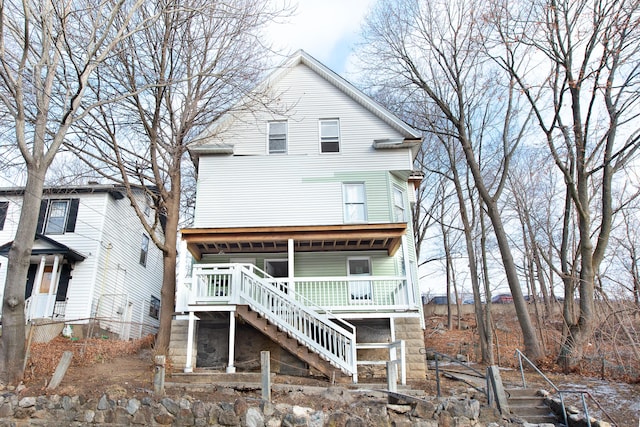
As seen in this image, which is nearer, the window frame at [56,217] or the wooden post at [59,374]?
the wooden post at [59,374]

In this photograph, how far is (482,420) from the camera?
8.36 m

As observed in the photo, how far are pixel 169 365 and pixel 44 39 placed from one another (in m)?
8.49

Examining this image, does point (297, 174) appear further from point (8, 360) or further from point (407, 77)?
point (8, 360)

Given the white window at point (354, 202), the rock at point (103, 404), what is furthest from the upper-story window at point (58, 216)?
the rock at point (103, 404)

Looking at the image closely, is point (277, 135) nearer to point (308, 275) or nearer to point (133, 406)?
point (308, 275)

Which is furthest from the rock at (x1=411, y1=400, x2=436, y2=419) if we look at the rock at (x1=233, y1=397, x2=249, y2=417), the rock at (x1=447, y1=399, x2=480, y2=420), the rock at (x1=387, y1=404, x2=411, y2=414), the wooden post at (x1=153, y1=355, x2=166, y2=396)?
the wooden post at (x1=153, y1=355, x2=166, y2=396)

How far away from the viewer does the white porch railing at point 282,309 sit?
10.6 metres

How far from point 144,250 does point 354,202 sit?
43.1 feet

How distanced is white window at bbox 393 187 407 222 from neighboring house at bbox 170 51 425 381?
0.15 feet

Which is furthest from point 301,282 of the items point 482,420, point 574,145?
point 574,145

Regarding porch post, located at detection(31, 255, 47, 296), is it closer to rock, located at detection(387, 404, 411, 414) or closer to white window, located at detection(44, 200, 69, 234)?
white window, located at detection(44, 200, 69, 234)

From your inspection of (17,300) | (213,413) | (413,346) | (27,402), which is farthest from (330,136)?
(27,402)

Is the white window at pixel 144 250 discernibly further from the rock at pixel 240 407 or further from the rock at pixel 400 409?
the rock at pixel 400 409

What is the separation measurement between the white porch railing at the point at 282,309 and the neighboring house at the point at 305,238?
1.3 inches
